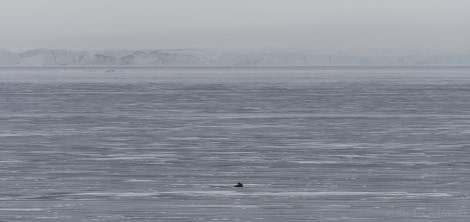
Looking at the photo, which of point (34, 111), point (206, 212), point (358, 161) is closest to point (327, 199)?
point (206, 212)

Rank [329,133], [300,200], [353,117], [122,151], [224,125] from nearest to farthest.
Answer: [300,200] < [122,151] < [329,133] < [224,125] < [353,117]

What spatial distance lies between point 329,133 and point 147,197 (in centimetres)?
1701

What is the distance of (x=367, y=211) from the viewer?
1750 centimetres

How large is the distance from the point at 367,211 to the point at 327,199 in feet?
5.15

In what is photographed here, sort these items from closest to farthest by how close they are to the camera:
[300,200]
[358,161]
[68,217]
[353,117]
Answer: [68,217]
[300,200]
[358,161]
[353,117]

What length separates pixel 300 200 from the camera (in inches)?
745

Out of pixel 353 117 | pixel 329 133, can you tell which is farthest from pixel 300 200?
pixel 353 117

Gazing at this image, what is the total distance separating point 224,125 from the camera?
133 ft

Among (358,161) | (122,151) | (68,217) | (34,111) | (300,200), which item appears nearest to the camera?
(68,217)

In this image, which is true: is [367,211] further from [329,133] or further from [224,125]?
[224,125]

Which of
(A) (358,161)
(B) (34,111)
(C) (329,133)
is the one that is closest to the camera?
(A) (358,161)

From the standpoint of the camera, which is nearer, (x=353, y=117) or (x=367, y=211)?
(x=367, y=211)

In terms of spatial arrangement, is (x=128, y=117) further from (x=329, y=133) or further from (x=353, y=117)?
(x=329, y=133)

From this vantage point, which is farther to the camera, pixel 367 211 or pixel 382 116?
pixel 382 116
